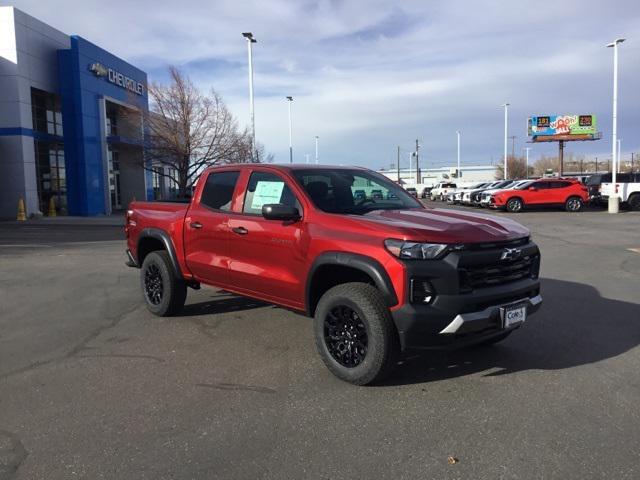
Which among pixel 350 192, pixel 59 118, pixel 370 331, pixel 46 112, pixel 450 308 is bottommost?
pixel 370 331

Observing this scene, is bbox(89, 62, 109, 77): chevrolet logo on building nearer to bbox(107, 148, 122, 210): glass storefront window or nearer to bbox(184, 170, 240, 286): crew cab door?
bbox(107, 148, 122, 210): glass storefront window

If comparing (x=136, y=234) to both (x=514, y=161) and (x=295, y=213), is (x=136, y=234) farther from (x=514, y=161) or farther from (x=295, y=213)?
(x=514, y=161)

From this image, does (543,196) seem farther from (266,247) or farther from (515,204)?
(266,247)

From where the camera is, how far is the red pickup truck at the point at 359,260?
13.5 ft

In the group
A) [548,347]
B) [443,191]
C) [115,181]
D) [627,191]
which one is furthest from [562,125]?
[548,347]

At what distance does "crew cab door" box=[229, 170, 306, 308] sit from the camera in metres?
4.96

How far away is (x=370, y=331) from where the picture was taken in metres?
4.29

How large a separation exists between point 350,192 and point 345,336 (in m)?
1.53

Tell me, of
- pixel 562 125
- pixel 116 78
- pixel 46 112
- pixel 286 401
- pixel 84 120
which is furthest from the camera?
pixel 562 125

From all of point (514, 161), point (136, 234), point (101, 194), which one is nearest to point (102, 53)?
point (101, 194)

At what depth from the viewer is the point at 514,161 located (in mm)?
101500

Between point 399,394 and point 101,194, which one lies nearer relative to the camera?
point 399,394

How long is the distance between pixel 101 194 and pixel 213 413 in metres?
27.9

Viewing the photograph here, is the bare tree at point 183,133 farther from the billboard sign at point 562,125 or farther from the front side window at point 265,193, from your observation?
the billboard sign at point 562,125
